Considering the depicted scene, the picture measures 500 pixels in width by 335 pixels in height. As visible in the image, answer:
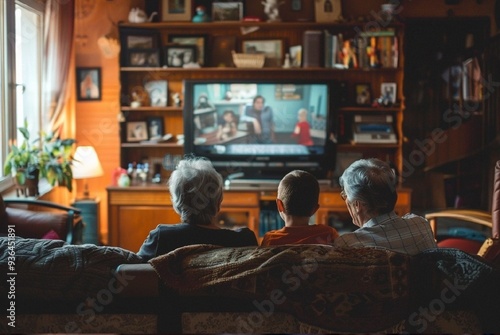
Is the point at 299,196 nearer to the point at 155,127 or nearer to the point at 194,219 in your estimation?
the point at 194,219

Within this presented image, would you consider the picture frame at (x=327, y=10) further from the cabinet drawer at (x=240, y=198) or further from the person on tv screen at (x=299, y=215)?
the person on tv screen at (x=299, y=215)

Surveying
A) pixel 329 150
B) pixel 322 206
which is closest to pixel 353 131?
pixel 329 150

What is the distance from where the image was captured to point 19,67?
15.8ft

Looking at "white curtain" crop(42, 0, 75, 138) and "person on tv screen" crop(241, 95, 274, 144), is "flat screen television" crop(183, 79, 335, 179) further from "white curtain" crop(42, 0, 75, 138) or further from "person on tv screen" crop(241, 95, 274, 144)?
"white curtain" crop(42, 0, 75, 138)

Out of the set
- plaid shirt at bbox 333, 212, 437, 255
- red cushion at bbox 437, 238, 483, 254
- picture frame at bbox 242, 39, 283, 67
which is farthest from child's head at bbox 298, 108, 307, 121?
plaid shirt at bbox 333, 212, 437, 255

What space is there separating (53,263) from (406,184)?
5053 millimetres

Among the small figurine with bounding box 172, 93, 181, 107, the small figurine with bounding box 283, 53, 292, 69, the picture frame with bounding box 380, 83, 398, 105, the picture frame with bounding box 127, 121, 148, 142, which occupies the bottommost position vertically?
the picture frame with bounding box 127, 121, 148, 142

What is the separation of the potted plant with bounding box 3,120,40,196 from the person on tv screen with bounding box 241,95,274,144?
6.05 feet

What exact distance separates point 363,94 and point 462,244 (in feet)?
6.86

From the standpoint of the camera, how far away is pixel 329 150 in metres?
5.50

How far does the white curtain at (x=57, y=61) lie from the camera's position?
503 cm

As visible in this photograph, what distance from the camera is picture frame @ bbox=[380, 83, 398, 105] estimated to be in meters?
5.53

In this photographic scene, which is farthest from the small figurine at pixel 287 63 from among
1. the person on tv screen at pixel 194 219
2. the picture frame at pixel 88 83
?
the person on tv screen at pixel 194 219

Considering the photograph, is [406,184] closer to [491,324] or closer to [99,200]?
[99,200]
